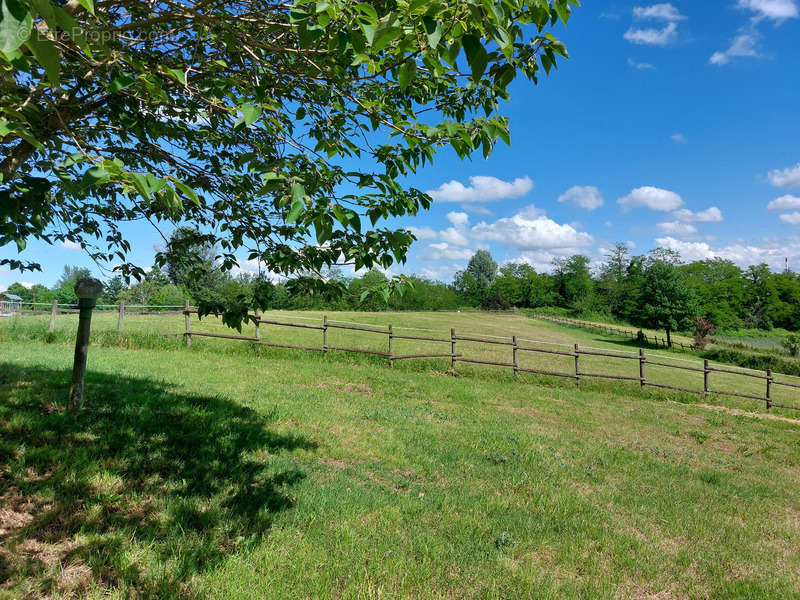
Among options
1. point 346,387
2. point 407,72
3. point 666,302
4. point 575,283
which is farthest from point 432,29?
point 575,283

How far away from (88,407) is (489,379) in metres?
11.6

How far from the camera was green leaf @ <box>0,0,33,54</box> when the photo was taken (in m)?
0.95

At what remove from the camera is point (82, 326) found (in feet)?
16.5

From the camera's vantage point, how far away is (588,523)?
4066mm

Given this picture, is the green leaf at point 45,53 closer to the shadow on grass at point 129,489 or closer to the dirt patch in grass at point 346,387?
the shadow on grass at point 129,489

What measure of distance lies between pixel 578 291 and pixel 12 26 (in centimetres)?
9036

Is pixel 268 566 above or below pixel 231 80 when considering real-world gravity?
below

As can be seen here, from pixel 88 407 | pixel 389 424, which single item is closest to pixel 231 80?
pixel 88 407

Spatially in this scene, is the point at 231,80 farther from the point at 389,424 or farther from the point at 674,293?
the point at 674,293

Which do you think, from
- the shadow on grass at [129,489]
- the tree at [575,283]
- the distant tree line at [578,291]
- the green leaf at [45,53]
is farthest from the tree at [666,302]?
the green leaf at [45,53]

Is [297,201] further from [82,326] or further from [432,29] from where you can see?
[82,326]

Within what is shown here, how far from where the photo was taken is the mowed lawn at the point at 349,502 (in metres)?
2.85

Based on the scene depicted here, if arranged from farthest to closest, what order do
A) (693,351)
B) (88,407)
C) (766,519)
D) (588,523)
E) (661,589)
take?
1. (693,351)
2. (88,407)
3. (766,519)
4. (588,523)
5. (661,589)

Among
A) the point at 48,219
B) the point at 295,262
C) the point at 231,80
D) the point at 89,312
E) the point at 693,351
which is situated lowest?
the point at 693,351
